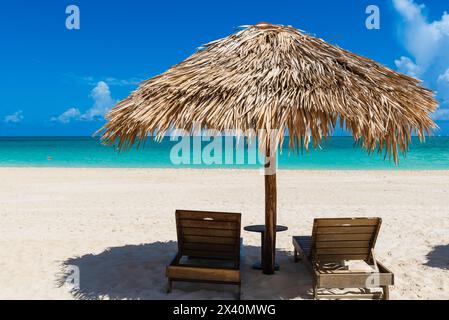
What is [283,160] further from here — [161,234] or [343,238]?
[343,238]

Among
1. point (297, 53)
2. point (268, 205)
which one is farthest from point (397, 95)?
point (268, 205)

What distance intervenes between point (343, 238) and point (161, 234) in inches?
148

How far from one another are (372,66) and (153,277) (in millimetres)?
3404

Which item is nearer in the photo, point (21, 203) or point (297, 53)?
point (297, 53)

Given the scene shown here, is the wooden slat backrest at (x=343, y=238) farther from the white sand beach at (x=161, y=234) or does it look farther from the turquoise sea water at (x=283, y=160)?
the turquoise sea water at (x=283, y=160)

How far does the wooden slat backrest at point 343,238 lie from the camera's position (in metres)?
4.30

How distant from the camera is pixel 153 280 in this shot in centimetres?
493

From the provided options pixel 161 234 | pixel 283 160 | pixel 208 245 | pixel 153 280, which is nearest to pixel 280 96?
pixel 208 245

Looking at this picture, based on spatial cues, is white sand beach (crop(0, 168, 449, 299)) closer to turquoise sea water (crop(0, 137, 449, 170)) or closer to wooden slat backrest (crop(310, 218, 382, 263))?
wooden slat backrest (crop(310, 218, 382, 263))

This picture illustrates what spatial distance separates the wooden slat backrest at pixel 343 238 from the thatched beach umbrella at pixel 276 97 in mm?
703

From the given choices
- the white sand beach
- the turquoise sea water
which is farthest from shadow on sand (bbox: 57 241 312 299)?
the turquoise sea water

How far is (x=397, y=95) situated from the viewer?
4.45m

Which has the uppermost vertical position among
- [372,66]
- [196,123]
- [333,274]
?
[372,66]
